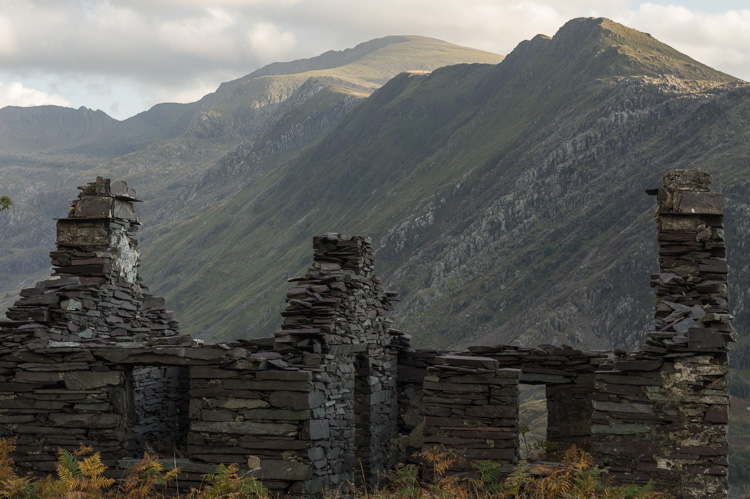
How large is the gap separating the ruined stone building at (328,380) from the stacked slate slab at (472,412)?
0.09ft

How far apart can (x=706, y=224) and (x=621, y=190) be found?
12386 cm

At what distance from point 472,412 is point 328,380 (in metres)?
2.84

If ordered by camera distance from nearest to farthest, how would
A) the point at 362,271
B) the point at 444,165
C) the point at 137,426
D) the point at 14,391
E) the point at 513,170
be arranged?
1. the point at 14,391
2. the point at 137,426
3. the point at 362,271
4. the point at 513,170
5. the point at 444,165

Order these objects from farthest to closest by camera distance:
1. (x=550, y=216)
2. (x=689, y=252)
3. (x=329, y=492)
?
1. (x=550, y=216)
2. (x=689, y=252)
3. (x=329, y=492)

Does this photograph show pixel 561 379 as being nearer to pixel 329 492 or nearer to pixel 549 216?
pixel 329 492

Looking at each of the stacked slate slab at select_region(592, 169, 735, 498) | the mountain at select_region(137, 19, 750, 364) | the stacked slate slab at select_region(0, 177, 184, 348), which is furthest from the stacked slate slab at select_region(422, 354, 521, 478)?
the mountain at select_region(137, 19, 750, 364)

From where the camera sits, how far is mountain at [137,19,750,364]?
11388 centimetres

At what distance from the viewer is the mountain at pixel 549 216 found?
113875 mm

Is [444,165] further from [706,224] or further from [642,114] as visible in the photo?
[706,224]

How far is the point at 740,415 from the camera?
7600cm

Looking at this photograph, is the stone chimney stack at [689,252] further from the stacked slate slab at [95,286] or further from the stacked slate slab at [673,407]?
the stacked slate slab at [95,286]

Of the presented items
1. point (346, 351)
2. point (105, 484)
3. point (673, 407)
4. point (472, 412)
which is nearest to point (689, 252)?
point (673, 407)

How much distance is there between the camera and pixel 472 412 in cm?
1678

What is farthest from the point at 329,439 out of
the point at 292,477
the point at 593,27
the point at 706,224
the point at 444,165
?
the point at 593,27
